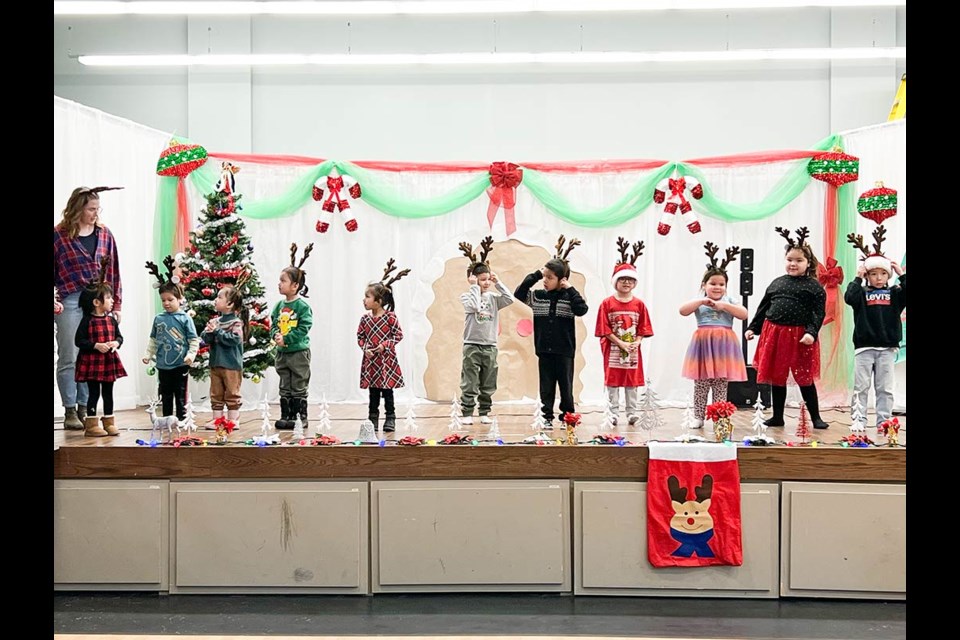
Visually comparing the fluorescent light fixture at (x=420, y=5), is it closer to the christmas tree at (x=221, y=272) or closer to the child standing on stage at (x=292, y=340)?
the christmas tree at (x=221, y=272)

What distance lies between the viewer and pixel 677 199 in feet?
24.0

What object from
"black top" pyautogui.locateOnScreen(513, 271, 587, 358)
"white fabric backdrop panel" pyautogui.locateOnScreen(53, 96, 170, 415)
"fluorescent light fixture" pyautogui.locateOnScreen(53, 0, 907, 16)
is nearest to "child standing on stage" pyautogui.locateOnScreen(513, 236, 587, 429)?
"black top" pyautogui.locateOnScreen(513, 271, 587, 358)

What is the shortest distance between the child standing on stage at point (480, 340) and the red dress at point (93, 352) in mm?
2183

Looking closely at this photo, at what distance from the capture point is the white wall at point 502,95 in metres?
8.69

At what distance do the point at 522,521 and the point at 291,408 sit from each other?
1.82 meters

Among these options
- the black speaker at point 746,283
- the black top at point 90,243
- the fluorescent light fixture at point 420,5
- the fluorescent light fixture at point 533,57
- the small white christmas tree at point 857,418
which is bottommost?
the small white christmas tree at point 857,418

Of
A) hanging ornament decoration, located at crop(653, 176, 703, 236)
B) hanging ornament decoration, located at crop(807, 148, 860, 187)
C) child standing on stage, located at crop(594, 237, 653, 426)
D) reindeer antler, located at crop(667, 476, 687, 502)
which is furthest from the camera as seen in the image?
hanging ornament decoration, located at crop(653, 176, 703, 236)

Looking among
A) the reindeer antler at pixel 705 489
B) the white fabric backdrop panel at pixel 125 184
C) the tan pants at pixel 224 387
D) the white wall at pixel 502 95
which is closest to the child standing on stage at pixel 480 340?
the tan pants at pixel 224 387

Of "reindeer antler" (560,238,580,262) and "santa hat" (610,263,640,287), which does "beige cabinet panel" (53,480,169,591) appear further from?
"santa hat" (610,263,640,287)

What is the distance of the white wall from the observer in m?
8.69

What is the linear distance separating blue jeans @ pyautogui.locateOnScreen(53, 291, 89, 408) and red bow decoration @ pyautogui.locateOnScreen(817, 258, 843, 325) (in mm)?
5447
